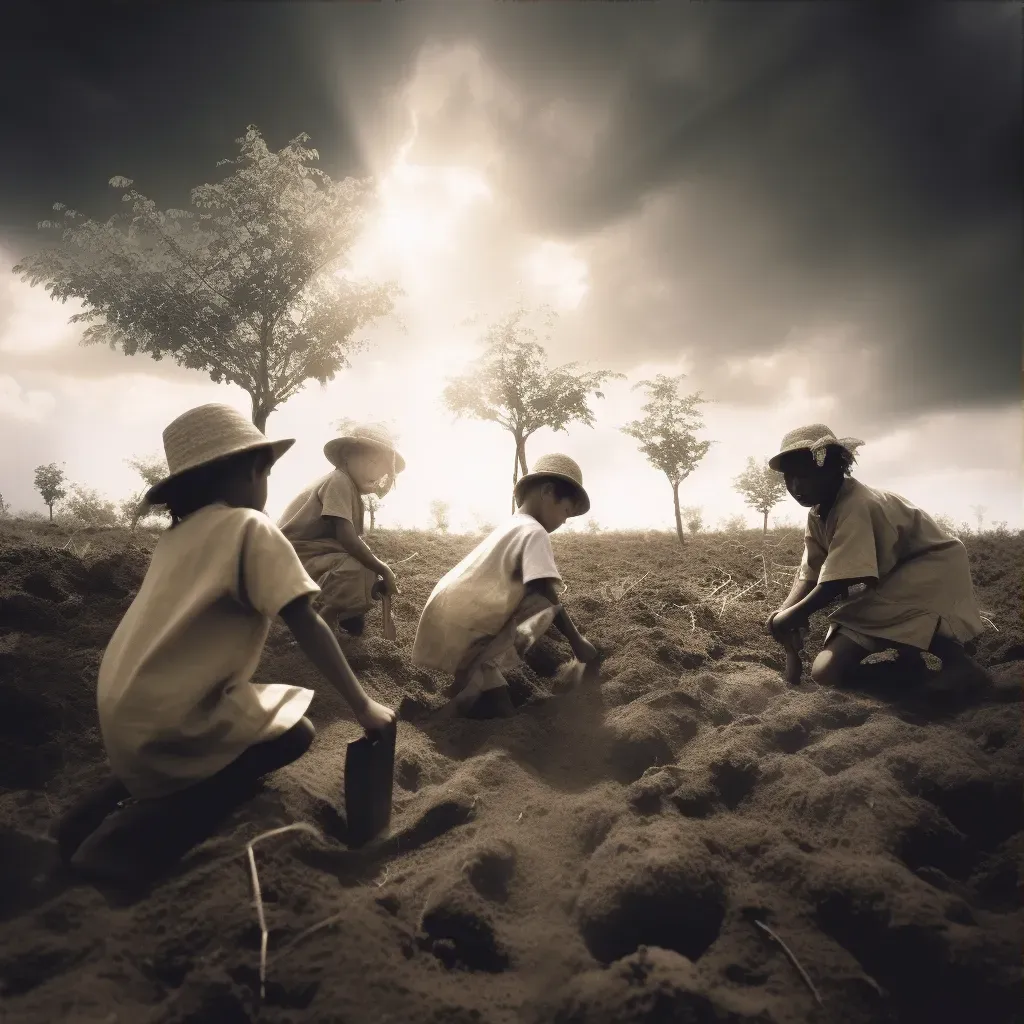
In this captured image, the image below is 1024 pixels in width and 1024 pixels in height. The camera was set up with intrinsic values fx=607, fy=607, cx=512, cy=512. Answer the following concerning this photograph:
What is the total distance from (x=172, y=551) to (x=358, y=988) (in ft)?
4.08

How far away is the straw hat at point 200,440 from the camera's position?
6.15 feet

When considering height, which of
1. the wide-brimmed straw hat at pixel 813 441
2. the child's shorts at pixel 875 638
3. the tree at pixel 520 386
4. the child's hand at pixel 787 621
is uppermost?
the tree at pixel 520 386

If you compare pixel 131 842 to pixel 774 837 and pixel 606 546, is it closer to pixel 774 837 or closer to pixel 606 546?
pixel 774 837

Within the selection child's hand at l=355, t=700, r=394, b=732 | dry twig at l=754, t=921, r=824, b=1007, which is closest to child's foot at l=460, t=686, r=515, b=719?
child's hand at l=355, t=700, r=394, b=732

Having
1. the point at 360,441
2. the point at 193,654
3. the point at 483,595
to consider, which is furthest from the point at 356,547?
the point at 193,654

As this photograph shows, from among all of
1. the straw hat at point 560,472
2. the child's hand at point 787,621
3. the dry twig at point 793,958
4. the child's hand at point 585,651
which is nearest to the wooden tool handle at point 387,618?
the straw hat at point 560,472

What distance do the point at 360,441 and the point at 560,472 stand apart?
1471mm

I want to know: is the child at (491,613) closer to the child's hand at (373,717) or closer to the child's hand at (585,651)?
the child's hand at (585,651)

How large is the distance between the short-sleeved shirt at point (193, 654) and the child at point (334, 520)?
2130 mm

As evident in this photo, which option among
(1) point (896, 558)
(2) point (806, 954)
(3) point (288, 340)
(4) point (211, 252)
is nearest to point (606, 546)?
(1) point (896, 558)

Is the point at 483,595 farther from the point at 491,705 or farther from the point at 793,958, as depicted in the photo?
the point at 793,958

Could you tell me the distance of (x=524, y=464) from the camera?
16172 millimetres

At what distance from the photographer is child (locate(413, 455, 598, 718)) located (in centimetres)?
312

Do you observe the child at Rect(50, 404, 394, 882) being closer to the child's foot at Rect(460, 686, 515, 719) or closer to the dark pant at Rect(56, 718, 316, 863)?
the dark pant at Rect(56, 718, 316, 863)
